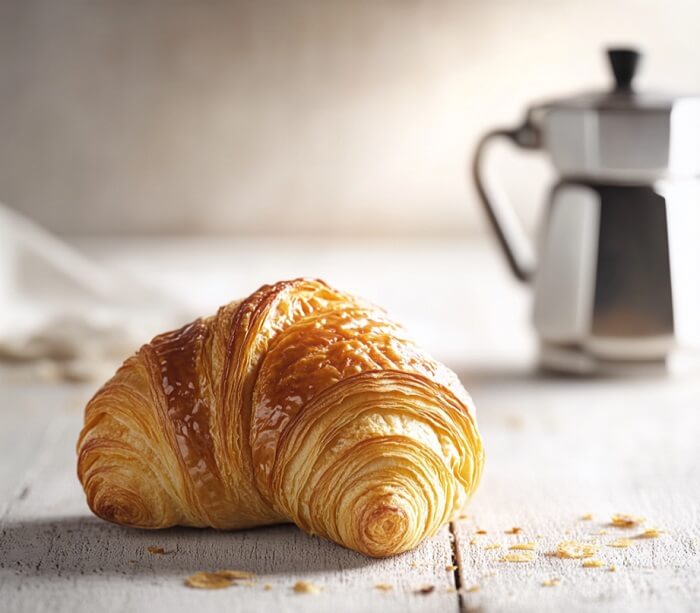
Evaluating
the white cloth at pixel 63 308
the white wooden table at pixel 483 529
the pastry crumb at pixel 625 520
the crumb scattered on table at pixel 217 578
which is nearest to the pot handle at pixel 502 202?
the white wooden table at pixel 483 529

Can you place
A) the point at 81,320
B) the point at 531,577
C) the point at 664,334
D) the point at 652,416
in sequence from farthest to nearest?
the point at 81,320 → the point at 664,334 → the point at 652,416 → the point at 531,577

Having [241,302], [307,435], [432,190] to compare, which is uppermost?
[432,190]

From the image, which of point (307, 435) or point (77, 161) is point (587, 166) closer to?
point (307, 435)

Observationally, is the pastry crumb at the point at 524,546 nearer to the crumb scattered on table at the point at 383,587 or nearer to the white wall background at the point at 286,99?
the crumb scattered on table at the point at 383,587

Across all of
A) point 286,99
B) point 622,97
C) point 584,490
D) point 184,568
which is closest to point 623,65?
point 622,97

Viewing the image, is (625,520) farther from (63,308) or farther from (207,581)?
(63,308)

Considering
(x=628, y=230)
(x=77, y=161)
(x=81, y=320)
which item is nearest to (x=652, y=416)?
(x=628, y=230)

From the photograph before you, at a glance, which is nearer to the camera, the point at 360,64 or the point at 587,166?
the point at 587,166
